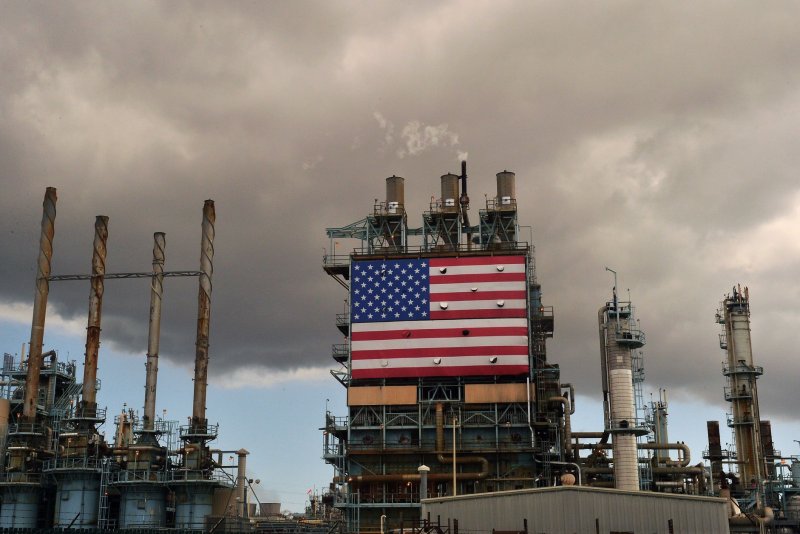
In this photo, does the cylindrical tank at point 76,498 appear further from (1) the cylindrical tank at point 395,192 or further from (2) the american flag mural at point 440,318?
(1) the cylindrical tank at point 395,192

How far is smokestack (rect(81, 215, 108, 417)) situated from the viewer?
88250mm

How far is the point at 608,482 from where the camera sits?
80.1 m

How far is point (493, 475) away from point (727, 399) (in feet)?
129

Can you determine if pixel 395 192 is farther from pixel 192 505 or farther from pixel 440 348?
pixel 192 505

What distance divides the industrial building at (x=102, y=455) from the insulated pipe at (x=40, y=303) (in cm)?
11

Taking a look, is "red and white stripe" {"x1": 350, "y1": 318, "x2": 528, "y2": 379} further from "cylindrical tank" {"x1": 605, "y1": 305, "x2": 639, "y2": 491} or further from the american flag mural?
"cylindrical tank" {"x1": 605, "y1": 305, "x2": 639, "y2": 491}

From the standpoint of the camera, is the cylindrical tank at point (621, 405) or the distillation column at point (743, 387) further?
the distillation column at point (743, 387)

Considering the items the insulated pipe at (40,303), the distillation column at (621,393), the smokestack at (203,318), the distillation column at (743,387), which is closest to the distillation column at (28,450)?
the insulated pipe at (40,303)

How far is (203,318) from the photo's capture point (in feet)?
303

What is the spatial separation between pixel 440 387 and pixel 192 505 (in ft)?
84.8

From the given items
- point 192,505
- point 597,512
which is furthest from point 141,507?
point 597,512

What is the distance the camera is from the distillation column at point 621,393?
75.3 m

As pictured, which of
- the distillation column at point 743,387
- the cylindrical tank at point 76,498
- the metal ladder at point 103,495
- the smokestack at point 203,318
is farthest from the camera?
the distillation column at point 743,387

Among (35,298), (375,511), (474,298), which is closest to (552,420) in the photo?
(474,298)
